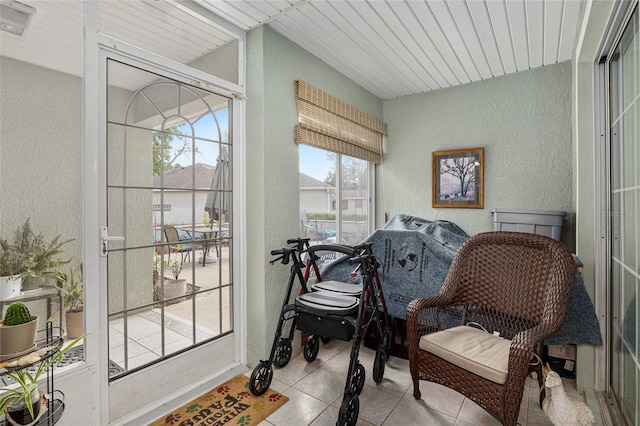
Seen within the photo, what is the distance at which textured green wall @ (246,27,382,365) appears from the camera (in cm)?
230

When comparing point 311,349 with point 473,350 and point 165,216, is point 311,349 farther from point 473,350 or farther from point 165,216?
point 165,216

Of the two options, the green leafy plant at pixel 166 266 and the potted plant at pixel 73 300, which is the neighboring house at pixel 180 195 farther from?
the potted plant at pixel 73 300

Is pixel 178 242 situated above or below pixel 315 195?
below

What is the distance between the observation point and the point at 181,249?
203cm

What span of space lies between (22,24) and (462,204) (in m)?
3.68

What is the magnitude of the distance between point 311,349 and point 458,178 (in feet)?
7.99

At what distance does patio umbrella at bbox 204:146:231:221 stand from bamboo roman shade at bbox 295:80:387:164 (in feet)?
2.08

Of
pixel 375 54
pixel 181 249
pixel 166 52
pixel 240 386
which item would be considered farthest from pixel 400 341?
pixel 166 52

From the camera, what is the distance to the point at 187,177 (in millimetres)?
2059

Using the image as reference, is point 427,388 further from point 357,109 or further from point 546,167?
point 357,109

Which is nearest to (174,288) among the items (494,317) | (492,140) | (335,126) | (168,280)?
(168,280)

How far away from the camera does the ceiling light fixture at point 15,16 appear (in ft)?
4.50

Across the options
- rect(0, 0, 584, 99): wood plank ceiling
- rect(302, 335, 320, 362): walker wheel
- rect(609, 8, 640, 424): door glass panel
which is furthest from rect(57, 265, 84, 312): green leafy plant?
rect(609, 8, 640, 424): door glass panel

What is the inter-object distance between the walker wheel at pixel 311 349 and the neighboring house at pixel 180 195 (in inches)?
50.1
